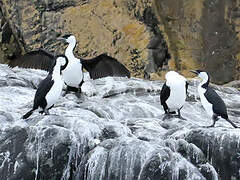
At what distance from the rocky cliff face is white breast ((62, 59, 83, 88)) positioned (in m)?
6.22

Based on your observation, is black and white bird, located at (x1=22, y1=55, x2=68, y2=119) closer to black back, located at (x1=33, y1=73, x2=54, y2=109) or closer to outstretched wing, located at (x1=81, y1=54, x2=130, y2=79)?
black back, located at (x1=33, y1=73, x2=54, y2=109)

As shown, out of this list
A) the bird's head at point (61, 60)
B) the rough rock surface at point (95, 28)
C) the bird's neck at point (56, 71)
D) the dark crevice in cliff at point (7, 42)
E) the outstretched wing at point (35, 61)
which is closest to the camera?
the bird's neck at point (56, 71)

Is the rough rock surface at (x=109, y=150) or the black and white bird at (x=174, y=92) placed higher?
the black and white bird at (x=174, y=92)

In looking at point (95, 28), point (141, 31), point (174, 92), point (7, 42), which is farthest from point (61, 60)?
point (7, 42)

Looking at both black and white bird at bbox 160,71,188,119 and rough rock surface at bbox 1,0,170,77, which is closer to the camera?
black and white bird at bbox 160,71,188,119

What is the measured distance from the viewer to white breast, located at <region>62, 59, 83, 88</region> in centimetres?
1018

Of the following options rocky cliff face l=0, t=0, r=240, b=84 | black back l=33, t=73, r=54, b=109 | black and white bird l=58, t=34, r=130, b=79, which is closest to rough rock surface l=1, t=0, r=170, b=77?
rocky cliff face l=0, t=0, r=240, b=84

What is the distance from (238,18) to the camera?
17.1 meters

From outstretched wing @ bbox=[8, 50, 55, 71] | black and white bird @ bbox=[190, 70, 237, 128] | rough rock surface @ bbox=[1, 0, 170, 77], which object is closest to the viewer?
black and white bird @ bbox=[190, 70, 237, 128]

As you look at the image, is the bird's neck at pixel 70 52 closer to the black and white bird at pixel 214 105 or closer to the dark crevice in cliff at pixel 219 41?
the black and white bird at pixel 214 105

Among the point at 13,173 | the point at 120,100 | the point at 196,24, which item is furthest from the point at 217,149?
the point at 196,24

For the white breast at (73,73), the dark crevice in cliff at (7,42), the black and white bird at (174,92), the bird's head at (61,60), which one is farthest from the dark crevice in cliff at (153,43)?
the bird's head at (61,60)

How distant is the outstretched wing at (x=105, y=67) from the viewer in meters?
10.8

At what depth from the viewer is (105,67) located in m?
10.9
